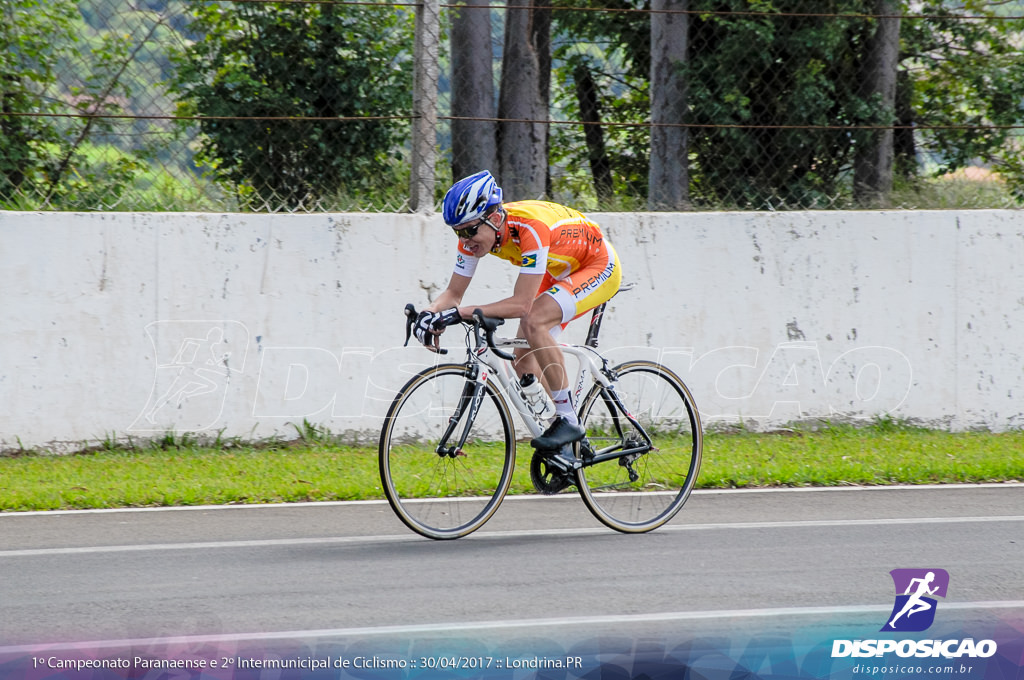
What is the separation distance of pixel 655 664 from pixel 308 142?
20.1ft

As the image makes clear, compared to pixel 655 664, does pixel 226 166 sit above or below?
above

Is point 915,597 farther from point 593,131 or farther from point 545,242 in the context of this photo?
point 593,131

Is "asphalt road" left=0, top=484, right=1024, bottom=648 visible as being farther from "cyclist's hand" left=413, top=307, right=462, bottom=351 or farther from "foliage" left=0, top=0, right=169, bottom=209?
"foliage" left=0, top=0, right=169, bottom=209

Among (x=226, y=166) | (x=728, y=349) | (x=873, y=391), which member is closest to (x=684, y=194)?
(x=728, y=349)

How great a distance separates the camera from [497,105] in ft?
36.3

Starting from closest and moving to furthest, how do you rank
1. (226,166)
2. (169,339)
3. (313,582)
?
1. (313,582)
2. (169,339)
3. (226,166)

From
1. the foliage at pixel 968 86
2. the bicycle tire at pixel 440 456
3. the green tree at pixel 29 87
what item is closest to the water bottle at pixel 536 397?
the bicycle tire at pixel 440 456

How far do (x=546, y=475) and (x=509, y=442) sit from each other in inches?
10.5

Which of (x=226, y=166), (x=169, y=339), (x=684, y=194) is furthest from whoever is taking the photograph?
(x=684, y=194)

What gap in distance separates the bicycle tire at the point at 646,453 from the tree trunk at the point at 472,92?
3675 mm

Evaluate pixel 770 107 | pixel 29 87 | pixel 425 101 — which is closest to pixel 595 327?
pixel 425 101

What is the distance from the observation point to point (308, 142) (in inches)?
353

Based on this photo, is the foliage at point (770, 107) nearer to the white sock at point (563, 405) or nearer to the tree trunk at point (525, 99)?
the tree trunk at point (525, 99)

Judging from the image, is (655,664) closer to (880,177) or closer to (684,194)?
(684,194)
